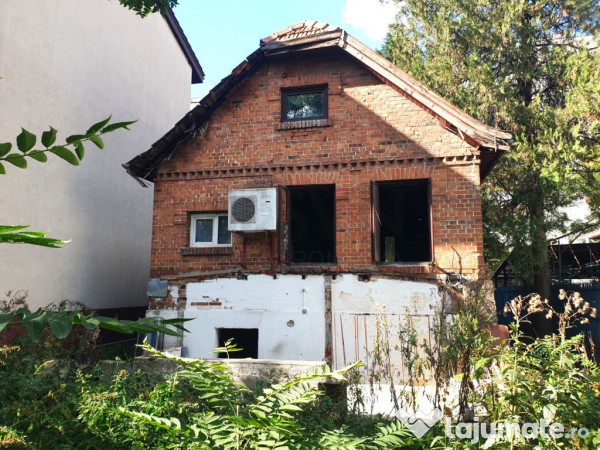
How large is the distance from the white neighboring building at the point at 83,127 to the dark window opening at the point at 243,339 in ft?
11.8

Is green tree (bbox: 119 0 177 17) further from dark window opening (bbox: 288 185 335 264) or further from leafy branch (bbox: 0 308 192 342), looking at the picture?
leafy branch (bbox: 0 308 192 342)

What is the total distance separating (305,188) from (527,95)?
770cm

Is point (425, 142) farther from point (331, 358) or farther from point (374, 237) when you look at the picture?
point (331, 358)

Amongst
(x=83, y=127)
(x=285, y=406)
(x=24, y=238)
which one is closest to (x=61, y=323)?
(x=24, y=238)

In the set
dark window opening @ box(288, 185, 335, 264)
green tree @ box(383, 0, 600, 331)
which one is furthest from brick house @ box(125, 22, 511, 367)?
green tree @ box(383, 0, 600, 331)

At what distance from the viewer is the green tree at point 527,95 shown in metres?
10.9

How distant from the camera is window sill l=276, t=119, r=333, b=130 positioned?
8.86m

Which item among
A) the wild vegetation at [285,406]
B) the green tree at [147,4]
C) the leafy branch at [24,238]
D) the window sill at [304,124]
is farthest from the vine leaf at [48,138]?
the window sill at [304,124]

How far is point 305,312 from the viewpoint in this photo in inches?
317

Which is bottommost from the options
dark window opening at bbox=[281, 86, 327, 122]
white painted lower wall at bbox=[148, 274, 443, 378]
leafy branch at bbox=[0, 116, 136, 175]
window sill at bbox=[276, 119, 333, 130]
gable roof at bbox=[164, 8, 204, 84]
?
white painted lower wall at bbox=[148, 274, 443, 378]

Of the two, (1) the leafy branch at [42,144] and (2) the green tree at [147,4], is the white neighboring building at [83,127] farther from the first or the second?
(1) the leafy branch at [42,144]

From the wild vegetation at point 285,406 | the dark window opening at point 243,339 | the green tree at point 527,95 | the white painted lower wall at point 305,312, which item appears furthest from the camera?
the green tree at point 527,95

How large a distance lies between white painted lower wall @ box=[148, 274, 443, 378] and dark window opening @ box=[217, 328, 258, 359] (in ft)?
1.24

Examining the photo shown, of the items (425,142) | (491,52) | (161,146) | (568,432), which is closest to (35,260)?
(161,146)
